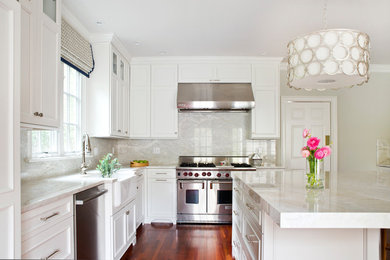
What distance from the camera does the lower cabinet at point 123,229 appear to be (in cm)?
235

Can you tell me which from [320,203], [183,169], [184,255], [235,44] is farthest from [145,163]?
[320,203]

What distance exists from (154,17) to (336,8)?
191 centimetres

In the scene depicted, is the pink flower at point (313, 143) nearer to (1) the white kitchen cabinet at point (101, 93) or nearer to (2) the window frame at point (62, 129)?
(2) the window frame at point (62, 129)

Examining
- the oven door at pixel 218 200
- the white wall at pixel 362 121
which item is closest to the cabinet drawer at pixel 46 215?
the oven door at pixel 218 200

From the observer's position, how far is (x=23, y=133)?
2078 mm

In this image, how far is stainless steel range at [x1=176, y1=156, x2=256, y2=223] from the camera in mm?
3732

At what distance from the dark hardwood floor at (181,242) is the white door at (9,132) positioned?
171 cm

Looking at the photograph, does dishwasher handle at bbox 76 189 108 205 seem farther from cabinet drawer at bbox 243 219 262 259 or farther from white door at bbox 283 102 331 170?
white door at bbox 283 102 331 170

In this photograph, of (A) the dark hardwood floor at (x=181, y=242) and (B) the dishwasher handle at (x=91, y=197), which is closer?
(B) the dishwasher handle at (x=91, y=197)

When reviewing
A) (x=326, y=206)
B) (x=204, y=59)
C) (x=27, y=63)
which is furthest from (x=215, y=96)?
(x=326, y=206)

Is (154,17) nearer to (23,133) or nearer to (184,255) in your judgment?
(23,133)

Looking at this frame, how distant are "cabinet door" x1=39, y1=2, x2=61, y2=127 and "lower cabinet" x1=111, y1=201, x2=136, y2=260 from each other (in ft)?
3.51

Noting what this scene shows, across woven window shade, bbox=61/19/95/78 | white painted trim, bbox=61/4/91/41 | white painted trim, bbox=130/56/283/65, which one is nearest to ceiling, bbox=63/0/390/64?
white painted trim, bbox=61/4/91/41

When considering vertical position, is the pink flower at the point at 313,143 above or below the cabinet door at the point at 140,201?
above
